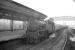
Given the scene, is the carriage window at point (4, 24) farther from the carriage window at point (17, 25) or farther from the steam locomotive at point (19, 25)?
the carriage window at point (17, 25)

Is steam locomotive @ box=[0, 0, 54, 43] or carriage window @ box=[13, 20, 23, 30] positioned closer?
steam locomotive @ box=[0, 0, 54, 43]

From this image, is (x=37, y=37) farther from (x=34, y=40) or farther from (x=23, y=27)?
(x=23, y=27)

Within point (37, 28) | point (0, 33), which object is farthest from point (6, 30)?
point (37, 28)

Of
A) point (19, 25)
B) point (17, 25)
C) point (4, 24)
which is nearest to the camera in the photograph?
point (4, 24)

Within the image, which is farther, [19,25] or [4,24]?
[19,25]

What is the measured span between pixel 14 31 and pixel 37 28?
7706 millimetres

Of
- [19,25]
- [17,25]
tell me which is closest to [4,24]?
[17,25]

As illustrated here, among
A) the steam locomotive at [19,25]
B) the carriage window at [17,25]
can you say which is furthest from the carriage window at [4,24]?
the carriage window at [17,25]

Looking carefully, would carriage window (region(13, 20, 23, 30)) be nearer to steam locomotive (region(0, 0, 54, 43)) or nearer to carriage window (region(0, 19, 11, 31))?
steam locomotive (region(0, 0, 54, 43))

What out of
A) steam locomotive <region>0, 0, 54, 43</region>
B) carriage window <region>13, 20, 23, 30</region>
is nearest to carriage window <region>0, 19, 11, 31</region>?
steam locomotive <region>0, 0, 54, 43</region>

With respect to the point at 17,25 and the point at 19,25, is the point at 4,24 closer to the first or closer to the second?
the point at 17,25

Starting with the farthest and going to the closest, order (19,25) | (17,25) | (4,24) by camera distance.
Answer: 1. (19,25)
2. (17,25)
3. (4,24)

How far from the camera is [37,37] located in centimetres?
1190

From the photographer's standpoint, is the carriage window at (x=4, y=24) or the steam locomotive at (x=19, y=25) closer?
the steam locomotive at (x=19, y=25)
